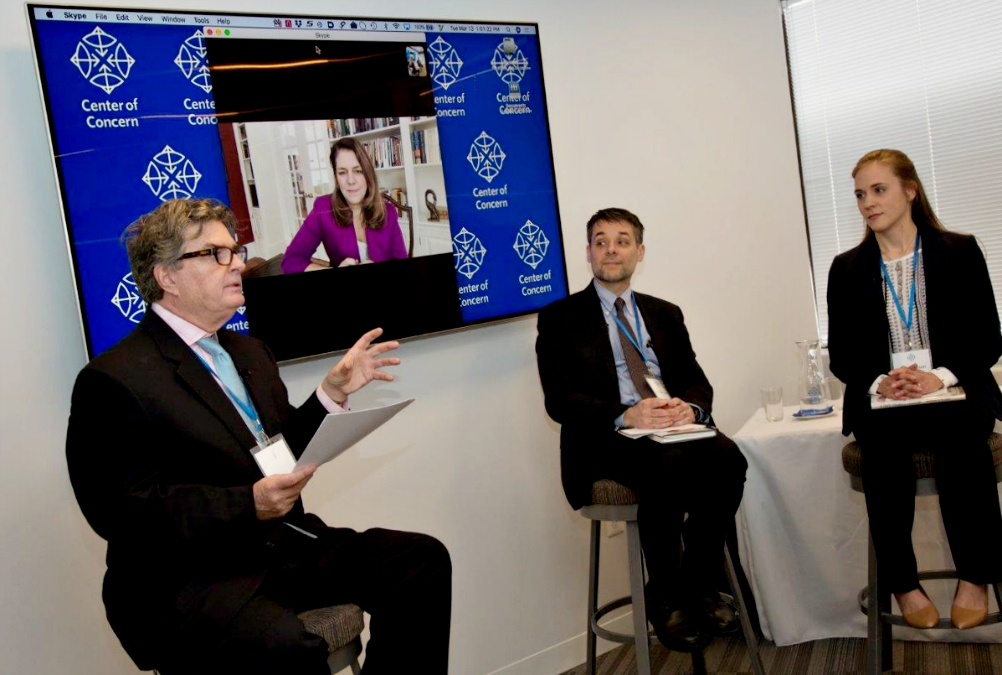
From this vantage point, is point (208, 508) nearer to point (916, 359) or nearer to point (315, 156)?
point (315, 156)

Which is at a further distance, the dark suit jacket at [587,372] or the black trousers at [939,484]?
the dark suit jacket at [587,372]

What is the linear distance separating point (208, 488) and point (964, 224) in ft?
11.3

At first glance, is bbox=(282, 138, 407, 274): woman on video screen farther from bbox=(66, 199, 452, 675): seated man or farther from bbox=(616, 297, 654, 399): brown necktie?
bbox=(616, 297, 654, 399): brown necktie

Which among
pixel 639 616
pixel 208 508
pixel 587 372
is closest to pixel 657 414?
pixel 587 372

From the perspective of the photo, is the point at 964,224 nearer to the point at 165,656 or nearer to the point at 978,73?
the point at 978,73

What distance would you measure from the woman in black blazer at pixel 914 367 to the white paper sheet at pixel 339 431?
156 cm

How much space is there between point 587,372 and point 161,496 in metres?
1.55

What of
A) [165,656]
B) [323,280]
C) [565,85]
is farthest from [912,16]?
[165,656]

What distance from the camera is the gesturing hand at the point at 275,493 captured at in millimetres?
2078

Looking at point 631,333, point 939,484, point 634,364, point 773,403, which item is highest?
point 631,333

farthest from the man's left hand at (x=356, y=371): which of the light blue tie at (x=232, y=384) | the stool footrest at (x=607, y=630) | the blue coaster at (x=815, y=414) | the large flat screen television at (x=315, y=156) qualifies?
the blue coaster at (x=815, y=414)

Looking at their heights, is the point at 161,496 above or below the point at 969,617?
above

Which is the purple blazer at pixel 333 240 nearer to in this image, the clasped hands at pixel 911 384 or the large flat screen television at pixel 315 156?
the large flat screen television at pixel 315 156

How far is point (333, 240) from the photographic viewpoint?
3.00 m
